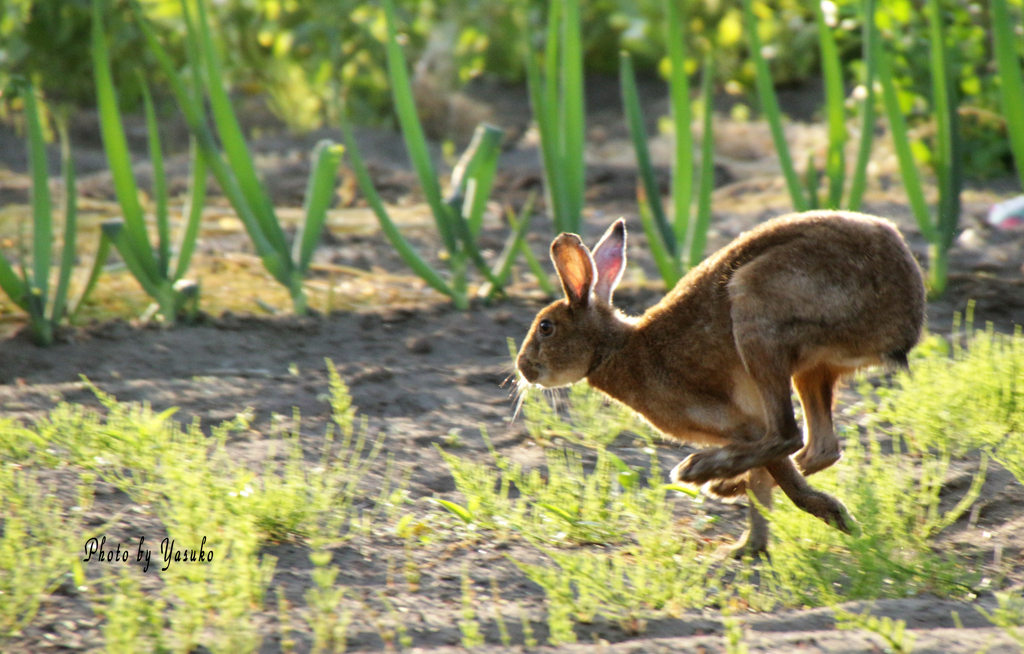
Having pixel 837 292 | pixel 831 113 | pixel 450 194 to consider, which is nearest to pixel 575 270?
pixel 837 292

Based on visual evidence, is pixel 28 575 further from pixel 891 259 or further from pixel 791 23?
pixel 791 23

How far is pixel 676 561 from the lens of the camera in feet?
8.10

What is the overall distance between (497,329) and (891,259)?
209cm

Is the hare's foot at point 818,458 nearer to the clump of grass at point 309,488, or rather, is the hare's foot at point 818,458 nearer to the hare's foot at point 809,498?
the hare's foot at point 809,498

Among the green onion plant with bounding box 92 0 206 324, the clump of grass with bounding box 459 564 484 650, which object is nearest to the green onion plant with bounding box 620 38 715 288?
the green onion plant with bounding box 92 0 206 324

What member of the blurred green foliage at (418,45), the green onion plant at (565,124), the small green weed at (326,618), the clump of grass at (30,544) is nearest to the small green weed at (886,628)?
the small green weed at (326,618)

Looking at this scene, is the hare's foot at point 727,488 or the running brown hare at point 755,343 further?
the hare's foot at point 727,488

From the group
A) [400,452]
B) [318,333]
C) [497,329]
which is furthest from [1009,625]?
[318,333]

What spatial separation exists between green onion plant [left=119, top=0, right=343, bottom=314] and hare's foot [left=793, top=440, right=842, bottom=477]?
223 centimetres

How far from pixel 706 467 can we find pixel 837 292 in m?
0.52

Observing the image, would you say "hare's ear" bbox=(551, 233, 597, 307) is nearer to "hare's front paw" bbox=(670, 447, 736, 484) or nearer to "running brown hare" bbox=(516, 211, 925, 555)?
"running brown hare" bbox=(516, 211, 925, 555)

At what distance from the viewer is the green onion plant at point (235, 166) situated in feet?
13.2

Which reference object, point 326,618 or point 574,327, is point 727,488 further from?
point 326,618
